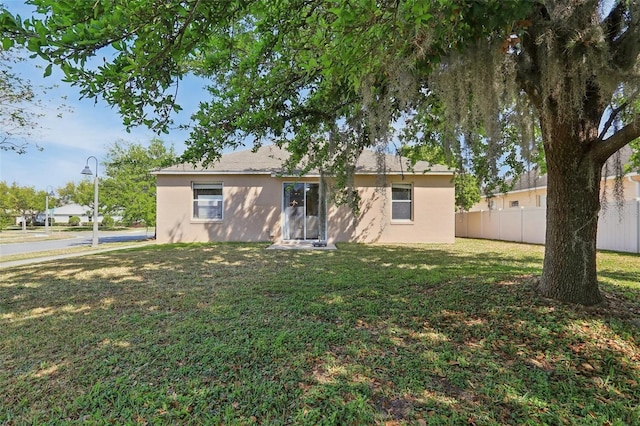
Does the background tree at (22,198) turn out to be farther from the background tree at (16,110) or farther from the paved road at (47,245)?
the background tree at (16,110)

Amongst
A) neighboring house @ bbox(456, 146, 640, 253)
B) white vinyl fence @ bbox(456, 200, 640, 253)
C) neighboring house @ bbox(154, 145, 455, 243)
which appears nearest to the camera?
neighboring house @ bbox(456, 146, 640, 253)

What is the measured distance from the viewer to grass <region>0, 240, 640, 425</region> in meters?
2.07

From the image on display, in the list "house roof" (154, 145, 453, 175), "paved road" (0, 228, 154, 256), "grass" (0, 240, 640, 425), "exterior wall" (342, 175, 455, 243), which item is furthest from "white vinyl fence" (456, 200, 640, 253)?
"paved road" (0, 228, 154, 256)

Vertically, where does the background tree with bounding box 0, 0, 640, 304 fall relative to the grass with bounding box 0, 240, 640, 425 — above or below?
above

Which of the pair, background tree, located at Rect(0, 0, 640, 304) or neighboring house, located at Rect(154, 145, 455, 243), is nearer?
background tree, located at Rect(0, 0, 640, 304)

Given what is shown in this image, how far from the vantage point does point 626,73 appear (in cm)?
266

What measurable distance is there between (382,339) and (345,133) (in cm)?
301

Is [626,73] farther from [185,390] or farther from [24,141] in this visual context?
[24,141]

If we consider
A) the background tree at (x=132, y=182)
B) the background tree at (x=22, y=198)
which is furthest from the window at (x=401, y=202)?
the background tree at (x=22, y=198)

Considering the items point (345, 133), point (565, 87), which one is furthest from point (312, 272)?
point (565, 87)

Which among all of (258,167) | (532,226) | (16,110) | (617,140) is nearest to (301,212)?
(258,167)

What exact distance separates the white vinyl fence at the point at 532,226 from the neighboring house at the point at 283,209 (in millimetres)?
3034

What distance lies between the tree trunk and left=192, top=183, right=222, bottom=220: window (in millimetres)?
Answer: 10490

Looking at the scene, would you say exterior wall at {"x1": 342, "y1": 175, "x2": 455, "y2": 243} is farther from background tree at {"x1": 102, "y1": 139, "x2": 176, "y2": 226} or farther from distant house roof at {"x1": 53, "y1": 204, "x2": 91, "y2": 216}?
distant house roof at {"x1": 53, "y1": 204, "x2": 91, "y2": 216}
